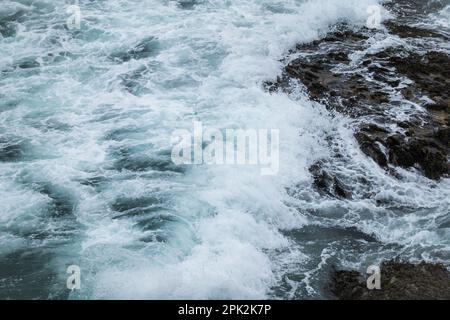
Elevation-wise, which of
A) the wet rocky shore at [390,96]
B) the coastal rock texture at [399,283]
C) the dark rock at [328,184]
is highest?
the wet rocky shore at [390,96]

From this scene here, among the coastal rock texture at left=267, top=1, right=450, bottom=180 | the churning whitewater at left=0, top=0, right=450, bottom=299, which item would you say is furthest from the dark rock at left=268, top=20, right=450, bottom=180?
the churning whitewater at left=0, top=0, right=450, bottom=299

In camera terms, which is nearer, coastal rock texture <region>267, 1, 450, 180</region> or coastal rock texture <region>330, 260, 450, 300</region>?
coastal rock texture <region>330, 260, 450, 300</region>

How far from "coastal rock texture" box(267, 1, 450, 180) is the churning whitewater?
1.05 feet

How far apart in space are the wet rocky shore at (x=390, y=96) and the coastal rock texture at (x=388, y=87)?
2 cm

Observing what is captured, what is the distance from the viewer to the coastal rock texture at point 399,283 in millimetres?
6098

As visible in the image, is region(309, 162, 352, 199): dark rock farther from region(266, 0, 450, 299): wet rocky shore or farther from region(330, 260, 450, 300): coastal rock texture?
region(330, 260, 450, 300): coastal rock texture

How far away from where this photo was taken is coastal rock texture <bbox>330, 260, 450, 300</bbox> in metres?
6.10

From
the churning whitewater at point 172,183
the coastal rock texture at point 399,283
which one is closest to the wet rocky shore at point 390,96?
the coastal rock texture at point 399,283

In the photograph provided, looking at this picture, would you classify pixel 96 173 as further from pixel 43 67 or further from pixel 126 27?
pixel 126 27

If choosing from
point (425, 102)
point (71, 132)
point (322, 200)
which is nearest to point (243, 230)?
point (322, 200)

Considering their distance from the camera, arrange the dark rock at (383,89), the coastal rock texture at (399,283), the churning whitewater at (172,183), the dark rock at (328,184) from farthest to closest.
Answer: the dark rock at (383,89) → the dark rock at (328,184) → the churning whitewater at (172,183) → the coastal rock texture at (399,283)

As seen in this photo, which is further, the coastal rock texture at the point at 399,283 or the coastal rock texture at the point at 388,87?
the coastal rock texture at the point at 388,87

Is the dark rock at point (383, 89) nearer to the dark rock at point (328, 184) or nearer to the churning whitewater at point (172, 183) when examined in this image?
the dark rock at point (328, 184)

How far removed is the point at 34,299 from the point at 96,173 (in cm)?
264
